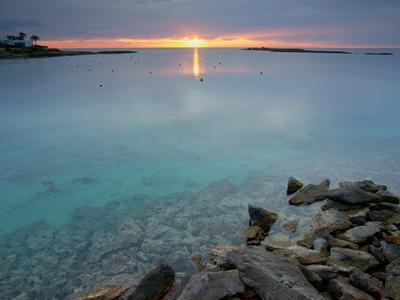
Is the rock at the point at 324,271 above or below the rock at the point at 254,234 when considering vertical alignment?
above

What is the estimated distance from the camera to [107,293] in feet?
23.4

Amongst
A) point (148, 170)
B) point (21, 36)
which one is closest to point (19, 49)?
point (21, 36)

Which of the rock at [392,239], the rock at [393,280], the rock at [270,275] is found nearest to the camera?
the rock at [270,275]

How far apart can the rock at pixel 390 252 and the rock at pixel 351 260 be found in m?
0.30

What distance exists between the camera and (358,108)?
33656 millimetres

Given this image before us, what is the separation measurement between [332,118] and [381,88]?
83.0ft

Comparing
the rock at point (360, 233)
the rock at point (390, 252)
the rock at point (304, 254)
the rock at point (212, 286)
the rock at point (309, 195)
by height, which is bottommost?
the rock at point (309, 195)

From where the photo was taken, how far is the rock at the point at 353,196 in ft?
35.7

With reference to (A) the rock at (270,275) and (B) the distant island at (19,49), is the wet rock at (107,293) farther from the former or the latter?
(B) the distant island at (19,49)

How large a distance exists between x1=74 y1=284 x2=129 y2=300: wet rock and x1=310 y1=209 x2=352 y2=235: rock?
6.16 m

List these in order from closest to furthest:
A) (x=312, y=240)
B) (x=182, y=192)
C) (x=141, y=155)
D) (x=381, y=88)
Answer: (x=312, y=240), (x=182, y=192), (x=141, y=155), (x=381, y=88)

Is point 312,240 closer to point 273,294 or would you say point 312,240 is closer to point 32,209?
point 273,294

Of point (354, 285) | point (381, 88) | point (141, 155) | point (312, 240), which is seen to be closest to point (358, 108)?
point (381, 88)

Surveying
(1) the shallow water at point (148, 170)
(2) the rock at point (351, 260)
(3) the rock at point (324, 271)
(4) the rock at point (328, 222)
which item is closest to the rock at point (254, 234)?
(1) the shallow water at point (148, 170)
